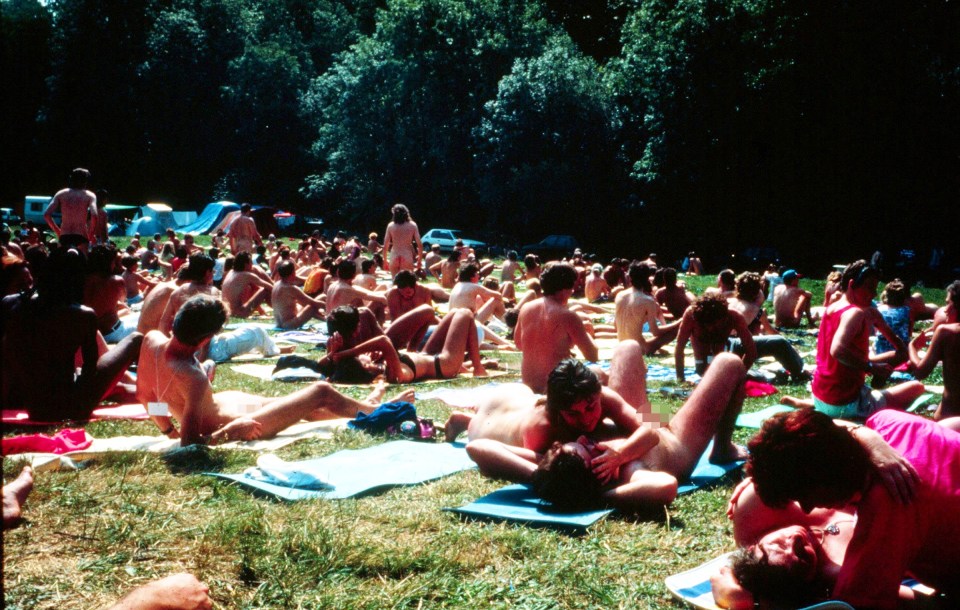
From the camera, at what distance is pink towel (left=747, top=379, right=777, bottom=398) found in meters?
8.47

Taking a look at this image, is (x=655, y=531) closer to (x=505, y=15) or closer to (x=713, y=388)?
(x=713, y=388)

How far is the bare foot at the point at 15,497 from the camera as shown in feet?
12.6

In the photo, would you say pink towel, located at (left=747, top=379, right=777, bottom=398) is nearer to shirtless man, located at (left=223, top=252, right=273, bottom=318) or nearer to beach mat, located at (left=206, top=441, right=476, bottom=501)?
beach mat, located at (left=206, top=441, right=476, bottom=501)

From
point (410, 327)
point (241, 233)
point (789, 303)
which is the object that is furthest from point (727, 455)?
point (241, 233)

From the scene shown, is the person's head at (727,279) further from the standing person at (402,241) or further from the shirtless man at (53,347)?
the shirtless man at (53,347)

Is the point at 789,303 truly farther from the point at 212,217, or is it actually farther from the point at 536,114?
the point at 212,217

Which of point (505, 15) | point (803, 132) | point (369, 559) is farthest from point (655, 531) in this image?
point (505, 15)

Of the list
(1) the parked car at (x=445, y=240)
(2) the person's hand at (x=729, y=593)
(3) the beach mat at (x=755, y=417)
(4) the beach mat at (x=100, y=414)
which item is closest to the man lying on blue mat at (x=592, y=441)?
(2) the person's hand at (x=729, y=593)

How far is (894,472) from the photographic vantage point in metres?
2.67

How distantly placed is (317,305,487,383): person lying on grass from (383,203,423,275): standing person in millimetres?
5857

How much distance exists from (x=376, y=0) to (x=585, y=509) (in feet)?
171

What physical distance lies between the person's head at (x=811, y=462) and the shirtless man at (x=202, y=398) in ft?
12.3

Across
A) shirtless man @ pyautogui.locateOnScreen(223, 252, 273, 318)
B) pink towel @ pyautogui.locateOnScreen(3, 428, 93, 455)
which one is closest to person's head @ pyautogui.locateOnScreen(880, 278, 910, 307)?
pink towel @ pyautogui.locateOnScreen(3, 428, 93, 455)

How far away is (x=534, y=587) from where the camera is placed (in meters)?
3.51
